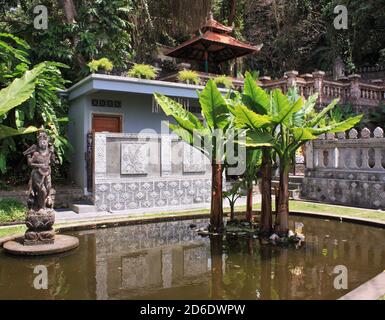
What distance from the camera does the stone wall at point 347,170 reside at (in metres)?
11.7

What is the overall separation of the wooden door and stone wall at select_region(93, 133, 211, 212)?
2574mm

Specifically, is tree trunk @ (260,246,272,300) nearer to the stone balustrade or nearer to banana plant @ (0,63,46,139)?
banana plant @ (0,63,46,139)

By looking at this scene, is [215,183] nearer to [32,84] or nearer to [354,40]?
[32,84]

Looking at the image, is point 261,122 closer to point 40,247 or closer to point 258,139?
point 258,139

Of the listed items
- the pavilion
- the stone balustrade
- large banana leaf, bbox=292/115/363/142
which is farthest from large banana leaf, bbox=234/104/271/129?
the pavilion

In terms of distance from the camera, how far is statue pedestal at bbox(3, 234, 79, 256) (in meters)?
6.53

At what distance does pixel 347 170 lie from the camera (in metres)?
12.7

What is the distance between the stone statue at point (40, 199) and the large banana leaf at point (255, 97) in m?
3.89

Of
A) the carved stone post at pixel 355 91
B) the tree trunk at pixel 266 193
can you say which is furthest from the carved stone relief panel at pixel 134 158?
the carved stone post at pixel 355 91

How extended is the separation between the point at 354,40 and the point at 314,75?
8.88m

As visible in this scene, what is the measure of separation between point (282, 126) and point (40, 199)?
470 cm

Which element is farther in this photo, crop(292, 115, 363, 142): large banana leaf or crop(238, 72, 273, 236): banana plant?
crop(238, 72, 273, 236): banana plant

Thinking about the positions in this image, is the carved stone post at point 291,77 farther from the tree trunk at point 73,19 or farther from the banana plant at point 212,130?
the banana plant at point 212,130
